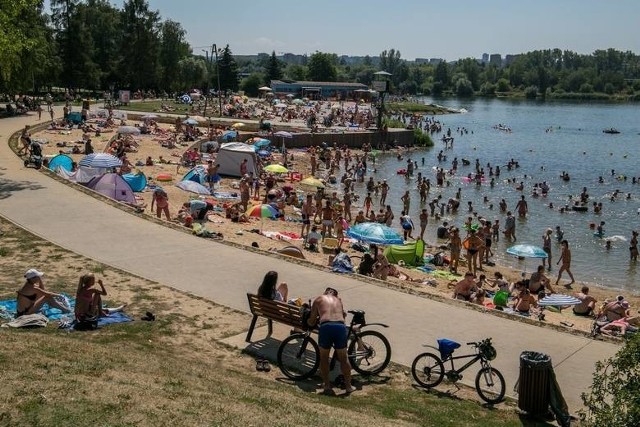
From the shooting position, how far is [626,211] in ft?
112

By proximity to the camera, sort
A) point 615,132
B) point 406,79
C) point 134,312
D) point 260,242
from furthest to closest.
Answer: point 406,79 < point 615,132 < point 260,242 < point 134,312

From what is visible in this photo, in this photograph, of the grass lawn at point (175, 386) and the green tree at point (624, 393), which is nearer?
the green tree at point (624, 393)

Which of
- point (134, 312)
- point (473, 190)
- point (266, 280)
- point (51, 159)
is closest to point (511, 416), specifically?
point (266, 280)

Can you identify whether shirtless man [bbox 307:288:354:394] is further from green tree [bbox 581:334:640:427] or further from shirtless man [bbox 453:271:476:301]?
shirtless man [bbox 453:271:476:301]

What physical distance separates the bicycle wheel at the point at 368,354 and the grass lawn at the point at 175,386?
0.17m

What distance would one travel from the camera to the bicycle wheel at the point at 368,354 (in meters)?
8.80

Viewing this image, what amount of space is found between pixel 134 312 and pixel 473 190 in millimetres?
30818

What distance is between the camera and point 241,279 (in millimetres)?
12734

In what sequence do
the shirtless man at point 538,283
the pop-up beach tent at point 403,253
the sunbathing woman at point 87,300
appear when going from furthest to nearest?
the pop-up beach tent at point 403,253 < the shirtless man at point 538,283 < the sunbathing woman at point 87,300

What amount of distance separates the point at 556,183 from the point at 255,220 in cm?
2669

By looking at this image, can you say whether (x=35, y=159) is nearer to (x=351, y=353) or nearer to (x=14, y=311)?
(x=14, y=311)

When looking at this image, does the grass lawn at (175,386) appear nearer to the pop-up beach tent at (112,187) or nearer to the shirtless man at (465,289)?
the shirtless man at (465,289)

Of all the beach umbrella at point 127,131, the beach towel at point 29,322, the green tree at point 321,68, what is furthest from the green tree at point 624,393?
the green tree at point 321,68

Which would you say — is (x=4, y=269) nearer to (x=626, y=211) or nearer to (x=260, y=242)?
(x=260, y=242)
